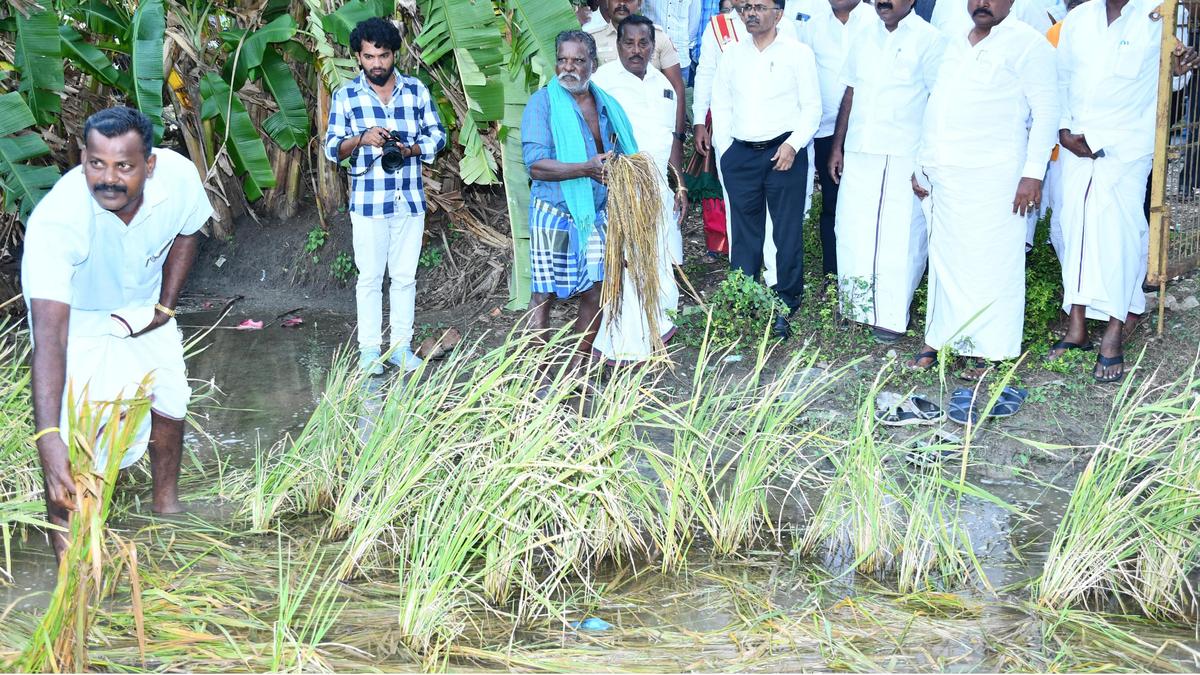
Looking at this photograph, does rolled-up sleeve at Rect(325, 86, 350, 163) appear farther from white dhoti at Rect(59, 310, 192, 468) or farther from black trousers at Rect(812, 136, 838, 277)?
black trousers at Rect(812, 136, 838, 277)

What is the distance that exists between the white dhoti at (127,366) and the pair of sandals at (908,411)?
115 inches

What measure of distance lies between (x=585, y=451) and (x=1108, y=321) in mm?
3038

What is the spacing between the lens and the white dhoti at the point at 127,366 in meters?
4.23

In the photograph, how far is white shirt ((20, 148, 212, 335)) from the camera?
12.3 feet

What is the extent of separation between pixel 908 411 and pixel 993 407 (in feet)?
1.23

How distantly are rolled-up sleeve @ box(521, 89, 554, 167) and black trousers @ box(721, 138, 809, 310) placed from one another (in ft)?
4.02

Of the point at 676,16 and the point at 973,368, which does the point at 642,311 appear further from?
the point at 676,16

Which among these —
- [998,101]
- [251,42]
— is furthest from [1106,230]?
[251,42]

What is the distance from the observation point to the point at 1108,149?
5855 millimetres

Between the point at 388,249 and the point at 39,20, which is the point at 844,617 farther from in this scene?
the point at 39,20

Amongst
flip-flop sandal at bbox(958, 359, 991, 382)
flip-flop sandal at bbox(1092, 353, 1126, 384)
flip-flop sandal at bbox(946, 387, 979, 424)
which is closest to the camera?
flip-flop sandal at bbox(946, 387, 979, 424)

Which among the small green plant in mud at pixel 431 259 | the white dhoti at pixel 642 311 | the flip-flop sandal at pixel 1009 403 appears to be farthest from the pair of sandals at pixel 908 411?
the small green plant in mud at pixel 431 259

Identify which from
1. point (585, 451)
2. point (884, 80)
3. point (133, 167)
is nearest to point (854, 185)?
point (884, 80)

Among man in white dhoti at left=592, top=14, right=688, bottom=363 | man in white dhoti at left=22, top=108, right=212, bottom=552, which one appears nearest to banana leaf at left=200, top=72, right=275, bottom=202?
man in white dhoti at left=592, top=14, right=688, bottom=363
